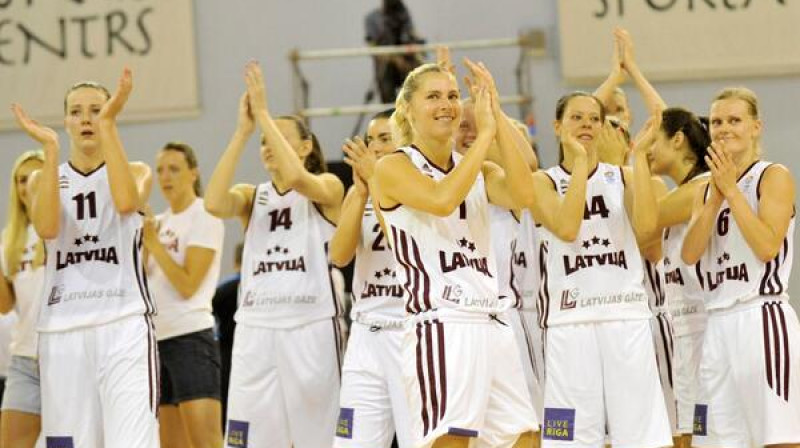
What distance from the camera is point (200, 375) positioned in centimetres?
839

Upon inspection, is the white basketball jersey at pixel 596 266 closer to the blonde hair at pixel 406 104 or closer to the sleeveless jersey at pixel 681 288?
the sleeveless jersey at pixel 681 288

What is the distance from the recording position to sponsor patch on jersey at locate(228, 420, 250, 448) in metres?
7.41

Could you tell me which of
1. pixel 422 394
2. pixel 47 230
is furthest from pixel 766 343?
pixel 47 230

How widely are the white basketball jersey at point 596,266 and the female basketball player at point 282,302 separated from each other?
1.41 metres

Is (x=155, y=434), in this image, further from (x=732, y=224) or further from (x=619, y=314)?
(x=732, y=224)

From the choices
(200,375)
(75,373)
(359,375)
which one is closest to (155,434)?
(75,373)

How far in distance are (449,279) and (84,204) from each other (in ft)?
7.85

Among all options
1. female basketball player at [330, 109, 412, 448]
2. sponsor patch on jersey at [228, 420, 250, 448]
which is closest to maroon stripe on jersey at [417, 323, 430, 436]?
female basketball player at [330, 109, 412, 448]

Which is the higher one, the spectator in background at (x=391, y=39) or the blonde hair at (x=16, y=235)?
the spectator in background at (x=391, y=39)

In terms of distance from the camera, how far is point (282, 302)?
7.51 meters

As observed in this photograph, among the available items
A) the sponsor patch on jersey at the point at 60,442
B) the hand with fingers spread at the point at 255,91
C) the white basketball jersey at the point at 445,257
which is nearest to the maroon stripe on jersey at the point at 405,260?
the white basketball jersey at the point at 445,257

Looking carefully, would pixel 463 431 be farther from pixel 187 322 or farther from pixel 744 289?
pixel 187 322

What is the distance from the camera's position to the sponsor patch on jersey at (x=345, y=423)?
6.73 m

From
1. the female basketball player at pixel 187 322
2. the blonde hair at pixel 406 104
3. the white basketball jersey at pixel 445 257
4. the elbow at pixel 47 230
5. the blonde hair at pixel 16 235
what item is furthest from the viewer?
the female basketball player at pixel 187 322
